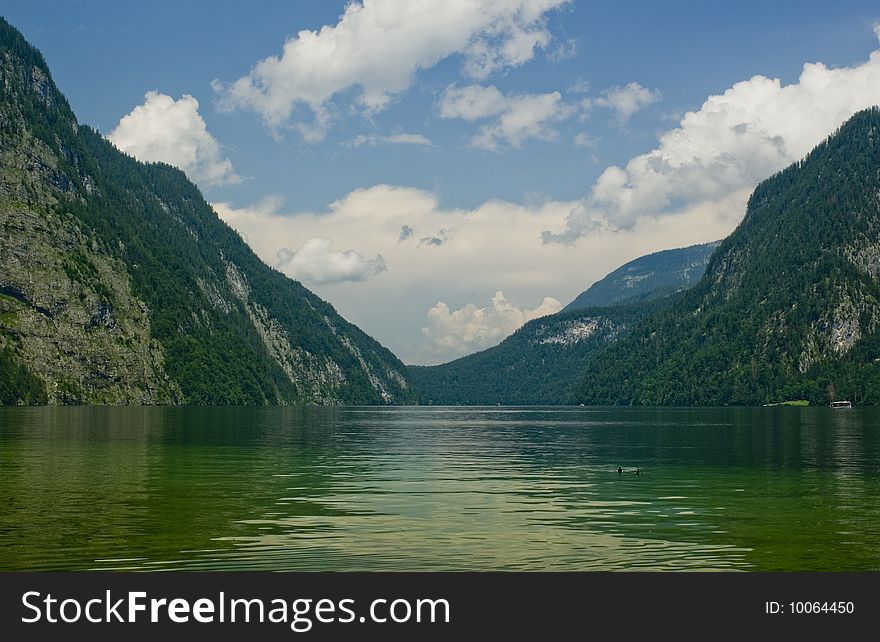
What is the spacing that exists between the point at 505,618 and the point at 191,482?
41231 millimetres

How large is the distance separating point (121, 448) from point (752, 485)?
201 feet

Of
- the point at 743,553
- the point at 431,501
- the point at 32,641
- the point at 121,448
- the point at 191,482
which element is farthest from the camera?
the point at 121,448

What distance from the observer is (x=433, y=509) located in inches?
2044

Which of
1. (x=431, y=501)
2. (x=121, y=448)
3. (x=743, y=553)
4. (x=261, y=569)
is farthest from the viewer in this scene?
(x=121, y=448)

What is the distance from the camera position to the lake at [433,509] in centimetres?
3634

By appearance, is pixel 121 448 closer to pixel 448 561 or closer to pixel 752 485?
pixel 752 485

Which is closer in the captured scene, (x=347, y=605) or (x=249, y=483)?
(x=347, y=605)

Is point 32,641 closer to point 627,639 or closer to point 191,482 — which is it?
point 627,639

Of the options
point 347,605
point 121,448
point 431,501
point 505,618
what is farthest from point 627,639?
point 121,448

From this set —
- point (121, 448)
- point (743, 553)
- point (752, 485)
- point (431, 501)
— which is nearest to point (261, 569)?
point (743, 553)

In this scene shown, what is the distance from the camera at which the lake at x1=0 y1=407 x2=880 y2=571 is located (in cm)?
3634

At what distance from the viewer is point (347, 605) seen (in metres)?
27.9

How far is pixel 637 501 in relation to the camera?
56219 millimetres

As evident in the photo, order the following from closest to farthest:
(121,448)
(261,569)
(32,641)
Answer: (32,641), (261,569), (121,448)
